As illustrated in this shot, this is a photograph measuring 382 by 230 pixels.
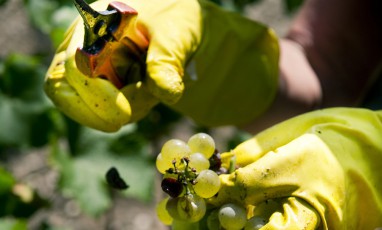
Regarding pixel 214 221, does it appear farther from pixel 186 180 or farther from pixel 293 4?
pixel 293 4

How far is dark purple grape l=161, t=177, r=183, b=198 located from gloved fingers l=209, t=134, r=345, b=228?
2.2 inches

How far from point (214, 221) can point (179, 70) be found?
7.7 inches

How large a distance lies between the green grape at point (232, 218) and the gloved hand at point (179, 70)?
0.15m

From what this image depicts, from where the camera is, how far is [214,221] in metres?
0.73

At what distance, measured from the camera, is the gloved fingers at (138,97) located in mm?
839

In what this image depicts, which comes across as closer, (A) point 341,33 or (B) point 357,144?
(B) point 357,144

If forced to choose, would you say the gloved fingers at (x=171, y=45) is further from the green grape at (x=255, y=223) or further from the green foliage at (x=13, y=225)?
the green foliage at (x=13, y=225)

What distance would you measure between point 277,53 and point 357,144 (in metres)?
0.32

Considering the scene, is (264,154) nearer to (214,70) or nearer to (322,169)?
(322,169)

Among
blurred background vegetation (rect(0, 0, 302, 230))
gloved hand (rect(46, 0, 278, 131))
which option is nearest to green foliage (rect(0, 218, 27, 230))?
blurred background vegetation (rect(0, 0, 302, 230))

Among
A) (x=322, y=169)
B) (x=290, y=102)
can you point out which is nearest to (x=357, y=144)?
(x=322, y=169)

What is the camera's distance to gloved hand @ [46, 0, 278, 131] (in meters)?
0.78

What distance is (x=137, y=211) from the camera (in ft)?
6.58

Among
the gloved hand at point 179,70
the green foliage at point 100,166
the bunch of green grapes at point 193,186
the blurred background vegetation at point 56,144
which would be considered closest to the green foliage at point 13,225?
the blurred background vegetation at point 56,144
